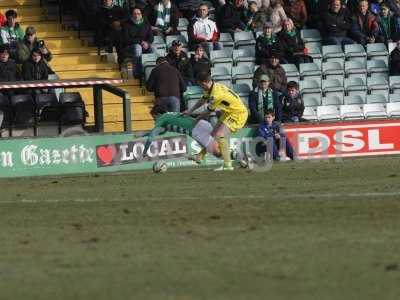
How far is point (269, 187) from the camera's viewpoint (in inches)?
765

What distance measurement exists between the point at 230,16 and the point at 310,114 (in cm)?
322

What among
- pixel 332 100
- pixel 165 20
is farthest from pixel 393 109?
pixel 165 20

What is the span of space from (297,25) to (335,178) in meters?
11.6

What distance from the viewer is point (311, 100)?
30.3m

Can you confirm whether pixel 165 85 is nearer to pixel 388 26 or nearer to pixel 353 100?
pixel 353 100

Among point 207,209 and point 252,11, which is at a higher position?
point 252,11

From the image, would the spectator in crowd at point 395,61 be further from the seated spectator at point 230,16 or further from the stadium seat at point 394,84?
the seated spectator at point 230,16

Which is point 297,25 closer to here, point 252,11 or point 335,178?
point 252,11

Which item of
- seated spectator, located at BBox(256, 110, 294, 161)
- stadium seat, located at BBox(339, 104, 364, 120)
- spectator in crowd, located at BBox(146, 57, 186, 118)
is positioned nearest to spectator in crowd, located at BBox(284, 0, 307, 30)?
stadium seat, located at BBox(339, 104, 364, 120)

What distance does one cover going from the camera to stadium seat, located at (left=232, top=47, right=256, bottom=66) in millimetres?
30500

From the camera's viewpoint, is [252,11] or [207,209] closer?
[207,209]

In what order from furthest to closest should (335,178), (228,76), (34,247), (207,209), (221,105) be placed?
(228,76) < (221,105) < (335,178) < (207,209) < (34,247)

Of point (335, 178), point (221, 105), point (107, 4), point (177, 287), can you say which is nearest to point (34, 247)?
point (177, 287)

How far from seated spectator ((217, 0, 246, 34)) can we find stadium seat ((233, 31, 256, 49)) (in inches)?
9.7
